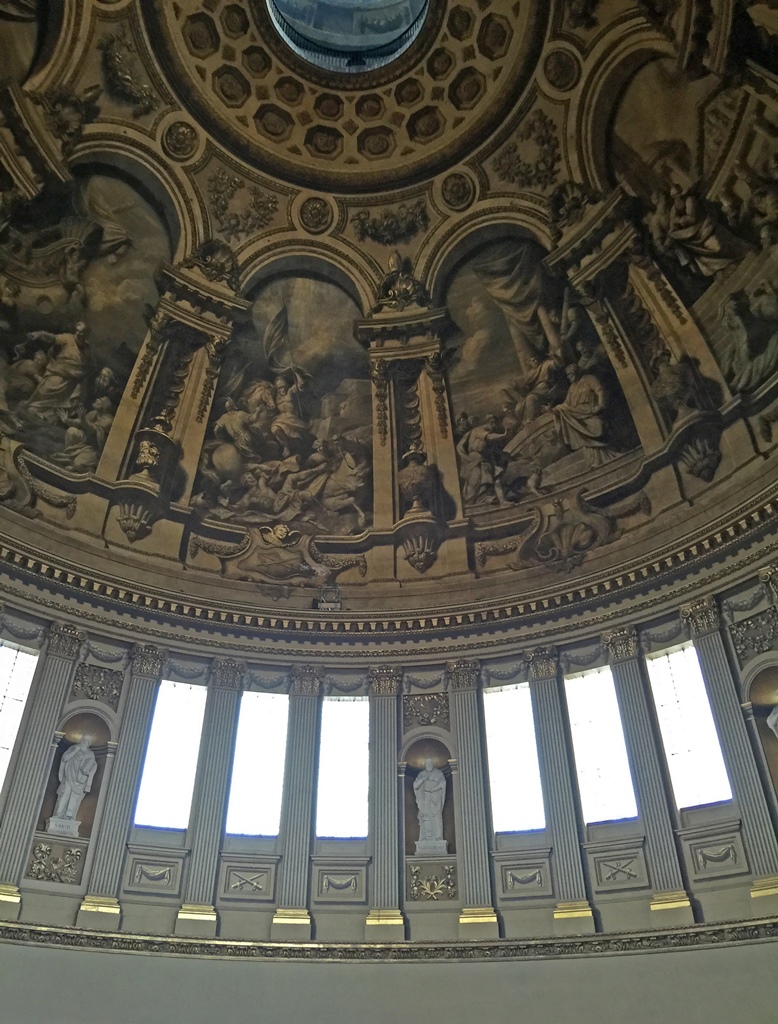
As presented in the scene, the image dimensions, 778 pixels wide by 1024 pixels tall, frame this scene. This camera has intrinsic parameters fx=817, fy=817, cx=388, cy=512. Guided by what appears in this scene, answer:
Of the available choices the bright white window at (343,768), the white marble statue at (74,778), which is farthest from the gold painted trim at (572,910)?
the white marble statue at (74,778)

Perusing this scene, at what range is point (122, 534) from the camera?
20109mm

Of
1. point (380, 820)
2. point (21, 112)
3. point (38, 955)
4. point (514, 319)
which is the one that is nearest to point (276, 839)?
point (380, 820)

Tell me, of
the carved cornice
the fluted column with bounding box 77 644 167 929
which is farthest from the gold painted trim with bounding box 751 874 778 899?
the fluted column with bounding box 77 644 167 929

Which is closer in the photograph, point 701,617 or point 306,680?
point 701,617

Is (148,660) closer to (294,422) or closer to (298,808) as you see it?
(298,808)

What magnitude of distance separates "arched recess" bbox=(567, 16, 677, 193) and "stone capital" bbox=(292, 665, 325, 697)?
13688 mm

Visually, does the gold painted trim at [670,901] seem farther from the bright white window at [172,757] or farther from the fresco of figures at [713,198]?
the fresco of figures at [713,198]

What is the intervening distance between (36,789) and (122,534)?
6.42m

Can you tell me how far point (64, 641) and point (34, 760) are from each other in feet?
8.51

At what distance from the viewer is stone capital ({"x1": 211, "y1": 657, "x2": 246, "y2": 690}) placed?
18.7 m

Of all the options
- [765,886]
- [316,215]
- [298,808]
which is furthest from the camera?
[316,215]

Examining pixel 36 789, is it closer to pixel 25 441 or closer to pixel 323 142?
pixel 25 441

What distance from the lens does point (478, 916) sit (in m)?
15.9

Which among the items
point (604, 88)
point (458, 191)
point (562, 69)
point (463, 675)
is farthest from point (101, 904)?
point (562, 69)
